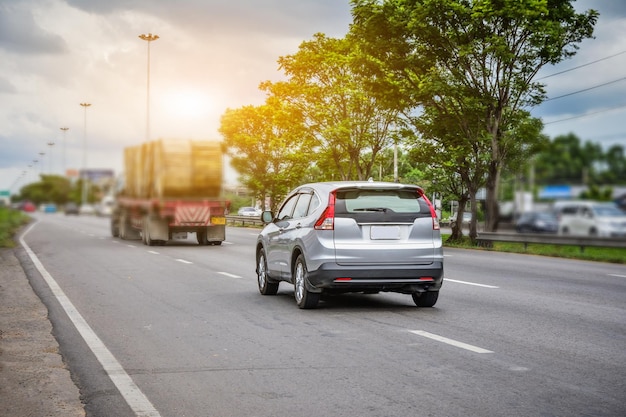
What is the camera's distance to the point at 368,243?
36.0ft

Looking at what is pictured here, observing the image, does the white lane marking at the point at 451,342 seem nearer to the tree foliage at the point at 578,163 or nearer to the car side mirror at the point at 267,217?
the car side mirror at the point at 267,217

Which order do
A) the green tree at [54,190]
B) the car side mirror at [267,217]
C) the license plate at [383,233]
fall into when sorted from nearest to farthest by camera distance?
1. the license plate at [383,233]
2. the car side mirror at [267,217]
3. the green tree at [54,190]

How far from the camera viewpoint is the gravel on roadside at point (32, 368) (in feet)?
19.6

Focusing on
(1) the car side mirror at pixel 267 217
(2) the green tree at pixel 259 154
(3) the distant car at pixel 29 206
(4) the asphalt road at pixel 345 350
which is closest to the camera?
(4) the asphalt road at pixel 345 350

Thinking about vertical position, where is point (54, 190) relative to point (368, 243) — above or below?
above

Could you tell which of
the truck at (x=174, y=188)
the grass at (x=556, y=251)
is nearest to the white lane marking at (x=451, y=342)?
the grass at (x=556, y=251)

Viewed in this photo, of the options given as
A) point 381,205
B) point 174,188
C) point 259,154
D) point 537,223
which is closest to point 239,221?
point 259,154

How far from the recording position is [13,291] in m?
14.3

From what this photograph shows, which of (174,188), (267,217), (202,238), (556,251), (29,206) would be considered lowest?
(556,251)

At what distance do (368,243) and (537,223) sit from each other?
7.26 meters

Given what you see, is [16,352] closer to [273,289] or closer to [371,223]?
[371,223]

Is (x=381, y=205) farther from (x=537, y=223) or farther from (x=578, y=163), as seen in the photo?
(x=578, y=163)

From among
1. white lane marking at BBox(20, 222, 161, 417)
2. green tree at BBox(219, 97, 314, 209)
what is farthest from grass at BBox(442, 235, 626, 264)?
green tree at BBox(219, 97, 314, 209)

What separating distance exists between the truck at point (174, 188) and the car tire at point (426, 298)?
1691 centimetres
